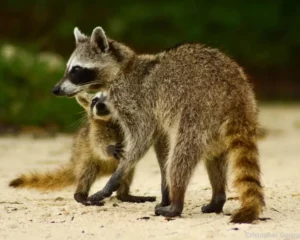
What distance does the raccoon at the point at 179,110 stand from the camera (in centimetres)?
661

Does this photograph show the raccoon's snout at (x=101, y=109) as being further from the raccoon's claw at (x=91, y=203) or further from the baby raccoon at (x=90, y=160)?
the raccoon's claw at (x=91, y=203)

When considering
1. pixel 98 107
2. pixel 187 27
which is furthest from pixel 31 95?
pixel 98 107

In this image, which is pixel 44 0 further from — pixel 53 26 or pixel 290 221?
pixel 290 221

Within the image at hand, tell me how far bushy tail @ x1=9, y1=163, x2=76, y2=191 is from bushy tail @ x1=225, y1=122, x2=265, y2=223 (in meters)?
2.11

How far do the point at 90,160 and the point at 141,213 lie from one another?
104 centimetres

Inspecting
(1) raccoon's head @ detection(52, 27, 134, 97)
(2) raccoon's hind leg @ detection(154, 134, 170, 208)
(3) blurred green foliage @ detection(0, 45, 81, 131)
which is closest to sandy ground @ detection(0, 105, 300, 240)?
(2) raccoon's hind leg @ detection(154, 134, 170, 208)

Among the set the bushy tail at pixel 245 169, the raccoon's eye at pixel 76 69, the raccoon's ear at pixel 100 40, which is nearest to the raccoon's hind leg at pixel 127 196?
the raccoon's eye at pixel 76 69

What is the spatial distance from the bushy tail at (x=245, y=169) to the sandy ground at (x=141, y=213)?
108 millimetres

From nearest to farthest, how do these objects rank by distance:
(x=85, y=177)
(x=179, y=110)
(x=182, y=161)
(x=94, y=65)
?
1. (x=182, y=161)
2. (x=179, y=110)
3. (x=94, y=65)
4. (x=85, y=177)

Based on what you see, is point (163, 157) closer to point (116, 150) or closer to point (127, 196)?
point (116, 150)

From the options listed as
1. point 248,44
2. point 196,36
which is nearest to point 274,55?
point 248,44

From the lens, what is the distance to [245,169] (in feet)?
21.0

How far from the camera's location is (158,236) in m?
5.98

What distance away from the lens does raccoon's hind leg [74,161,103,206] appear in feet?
25.6
